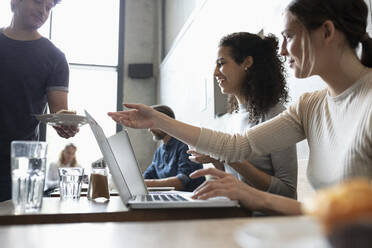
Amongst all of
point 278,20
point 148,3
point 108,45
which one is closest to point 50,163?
point 108,45

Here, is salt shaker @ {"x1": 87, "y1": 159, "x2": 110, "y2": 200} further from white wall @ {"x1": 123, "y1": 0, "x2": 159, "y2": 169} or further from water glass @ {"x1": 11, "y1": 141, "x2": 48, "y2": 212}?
white wall @ {"x1": 123, "y1": 0, "x2": 159, "y2": 169}

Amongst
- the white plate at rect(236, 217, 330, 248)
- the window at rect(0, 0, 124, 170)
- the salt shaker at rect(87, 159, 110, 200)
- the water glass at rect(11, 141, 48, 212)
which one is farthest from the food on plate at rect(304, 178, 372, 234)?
the window at rect(0, 0, 124, 170)

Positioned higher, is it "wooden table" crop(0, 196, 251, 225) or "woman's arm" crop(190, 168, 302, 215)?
"woman's arm" crop(190, 168, 302, 215)

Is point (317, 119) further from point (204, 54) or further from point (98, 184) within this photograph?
point (204, 54)

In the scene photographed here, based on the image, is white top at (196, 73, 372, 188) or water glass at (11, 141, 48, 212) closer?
water glass at (11, 141, 48, 212)

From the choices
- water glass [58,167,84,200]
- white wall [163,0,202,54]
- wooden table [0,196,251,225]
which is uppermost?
white wall [163,0,202,54]

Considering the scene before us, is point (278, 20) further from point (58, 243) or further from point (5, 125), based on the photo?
point (58, 243)

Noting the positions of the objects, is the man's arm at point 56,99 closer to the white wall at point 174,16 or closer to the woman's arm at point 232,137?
the woman's arm at point 232,137

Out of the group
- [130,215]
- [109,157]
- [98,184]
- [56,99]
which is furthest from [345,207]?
[56,99]

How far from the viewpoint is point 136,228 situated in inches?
19.7

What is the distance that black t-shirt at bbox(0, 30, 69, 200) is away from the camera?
5.19 ft

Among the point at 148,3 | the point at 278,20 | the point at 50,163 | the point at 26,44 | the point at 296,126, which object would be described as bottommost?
the point at 50,163

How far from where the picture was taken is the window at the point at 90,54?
16.4 ft

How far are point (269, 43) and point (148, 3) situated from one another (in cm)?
422
